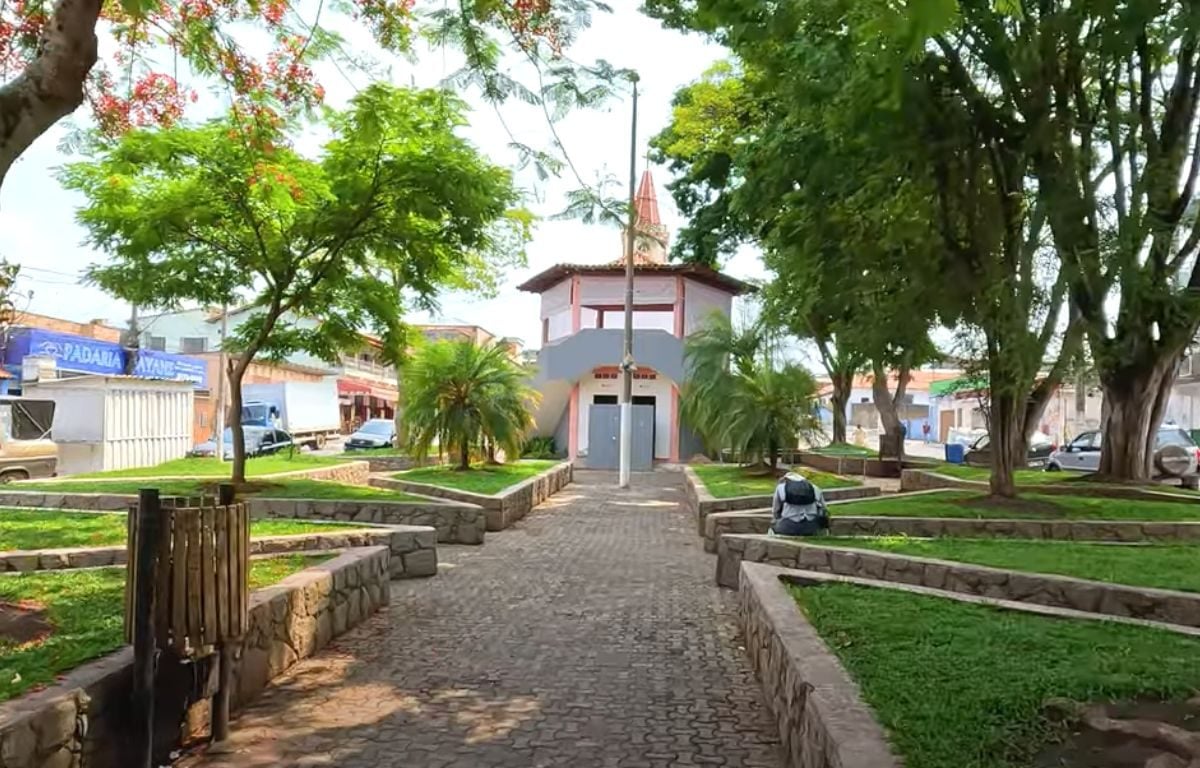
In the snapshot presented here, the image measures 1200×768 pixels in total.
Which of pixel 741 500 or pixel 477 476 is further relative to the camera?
pixel 477 476

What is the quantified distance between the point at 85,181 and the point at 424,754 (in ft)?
32.5

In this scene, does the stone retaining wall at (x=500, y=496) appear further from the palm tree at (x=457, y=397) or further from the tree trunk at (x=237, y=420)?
the tree trunk at (x=237, y=420)

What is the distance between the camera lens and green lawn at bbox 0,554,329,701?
158 inches

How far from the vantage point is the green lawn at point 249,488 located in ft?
41.3

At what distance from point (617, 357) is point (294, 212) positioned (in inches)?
677

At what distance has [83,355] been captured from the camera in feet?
99.2

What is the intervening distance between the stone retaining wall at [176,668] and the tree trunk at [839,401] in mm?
25021

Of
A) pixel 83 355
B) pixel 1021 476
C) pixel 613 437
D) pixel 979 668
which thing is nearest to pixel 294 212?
pixel 979 668

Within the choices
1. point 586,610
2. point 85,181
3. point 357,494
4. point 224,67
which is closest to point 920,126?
point 586,610

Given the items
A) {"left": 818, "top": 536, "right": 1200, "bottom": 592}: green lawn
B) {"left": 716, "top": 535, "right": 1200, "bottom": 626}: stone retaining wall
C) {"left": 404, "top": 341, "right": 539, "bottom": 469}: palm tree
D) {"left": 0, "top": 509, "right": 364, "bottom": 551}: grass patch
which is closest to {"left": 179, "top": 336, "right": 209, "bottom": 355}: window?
{"left": 404, "top": 341, "right": 539, "bottom": 469}: palm tree

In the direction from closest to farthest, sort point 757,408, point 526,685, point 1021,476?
1. point 526,685
2. point 757,408
3. point 1021,476

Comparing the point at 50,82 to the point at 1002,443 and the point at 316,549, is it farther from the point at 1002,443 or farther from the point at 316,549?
the point at 1002,443

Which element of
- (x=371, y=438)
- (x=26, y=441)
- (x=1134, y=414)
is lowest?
(x=371, y=438)

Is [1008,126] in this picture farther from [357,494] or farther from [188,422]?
[188,422]
